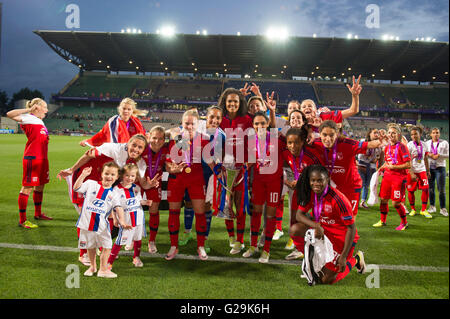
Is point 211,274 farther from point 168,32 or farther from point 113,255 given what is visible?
point 168,32

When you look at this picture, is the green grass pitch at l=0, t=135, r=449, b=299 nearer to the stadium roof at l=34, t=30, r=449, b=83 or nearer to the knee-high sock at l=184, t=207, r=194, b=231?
the knee-high sock at l=184, t=207, r=194, b=231

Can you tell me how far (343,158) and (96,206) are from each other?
277 cm

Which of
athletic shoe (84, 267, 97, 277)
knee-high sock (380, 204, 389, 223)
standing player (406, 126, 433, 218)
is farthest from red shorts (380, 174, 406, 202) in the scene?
athletic shoe (84, 267, 97, 277)

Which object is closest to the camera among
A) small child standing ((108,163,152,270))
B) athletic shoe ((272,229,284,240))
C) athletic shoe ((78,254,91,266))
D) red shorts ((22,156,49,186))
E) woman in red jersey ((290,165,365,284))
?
woman in red jersey ((290,165,365,284))

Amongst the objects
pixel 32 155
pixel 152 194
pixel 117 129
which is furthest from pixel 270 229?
pixel 32 155

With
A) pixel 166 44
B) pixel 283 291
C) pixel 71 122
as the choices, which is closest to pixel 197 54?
pixel 166 44

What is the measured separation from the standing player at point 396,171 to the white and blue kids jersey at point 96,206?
4.32 metres

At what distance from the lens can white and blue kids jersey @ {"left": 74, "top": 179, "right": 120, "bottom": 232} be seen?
9.27 ft

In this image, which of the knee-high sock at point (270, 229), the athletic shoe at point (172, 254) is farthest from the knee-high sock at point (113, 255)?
the knee-high sock at point (270, 229)

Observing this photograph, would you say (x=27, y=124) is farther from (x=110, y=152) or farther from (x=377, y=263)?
(x=377, y=263)

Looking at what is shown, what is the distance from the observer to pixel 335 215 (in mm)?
2836

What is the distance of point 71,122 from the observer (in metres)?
39.5

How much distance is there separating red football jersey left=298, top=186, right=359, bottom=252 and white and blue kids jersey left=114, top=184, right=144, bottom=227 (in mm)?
1809
